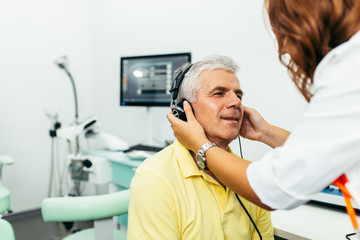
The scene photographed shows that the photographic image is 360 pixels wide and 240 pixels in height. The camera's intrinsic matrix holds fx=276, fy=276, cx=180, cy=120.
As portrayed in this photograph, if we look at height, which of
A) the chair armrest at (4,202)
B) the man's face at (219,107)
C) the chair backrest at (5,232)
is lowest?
the chair armrest at (4,202)

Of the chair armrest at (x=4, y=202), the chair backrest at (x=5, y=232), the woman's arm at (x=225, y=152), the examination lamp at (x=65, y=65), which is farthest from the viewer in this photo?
the examination lamp at (x=65, y=65)

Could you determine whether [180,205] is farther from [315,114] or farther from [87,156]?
[87,156]

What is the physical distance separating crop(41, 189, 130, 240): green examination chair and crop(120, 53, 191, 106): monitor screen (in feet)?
3.43

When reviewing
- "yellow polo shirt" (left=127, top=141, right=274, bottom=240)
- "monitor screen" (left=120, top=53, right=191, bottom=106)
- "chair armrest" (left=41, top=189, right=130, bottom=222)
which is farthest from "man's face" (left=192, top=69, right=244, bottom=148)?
"monitor screen" (left=120, top=53, right=191, bottom=106)

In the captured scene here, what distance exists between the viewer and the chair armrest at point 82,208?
1099mm

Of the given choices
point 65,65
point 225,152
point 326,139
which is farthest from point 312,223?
point 65,65

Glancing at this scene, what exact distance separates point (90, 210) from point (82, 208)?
0.03 m

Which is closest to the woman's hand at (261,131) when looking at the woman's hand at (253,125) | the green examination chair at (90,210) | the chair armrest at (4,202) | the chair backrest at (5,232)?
the woman's hand at (253,125)

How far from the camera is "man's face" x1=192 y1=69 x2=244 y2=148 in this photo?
1.05 m

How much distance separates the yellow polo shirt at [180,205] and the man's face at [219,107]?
14cm

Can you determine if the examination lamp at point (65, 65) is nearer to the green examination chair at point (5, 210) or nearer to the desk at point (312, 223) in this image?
the green examination chair at point (5, 210)

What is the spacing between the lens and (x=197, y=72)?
109cm

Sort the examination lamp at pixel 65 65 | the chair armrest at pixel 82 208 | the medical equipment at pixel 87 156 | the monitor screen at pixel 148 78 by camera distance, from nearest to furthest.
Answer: the chair armrest at pixel 82 208
the medical equipment at pixel 87 156
the monitor screen at pixel 148 78
the examination lamp at pixel 65 65

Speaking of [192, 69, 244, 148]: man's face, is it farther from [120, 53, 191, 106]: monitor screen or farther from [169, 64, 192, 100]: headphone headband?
[120, 53, 191, 106]: monitor screen
